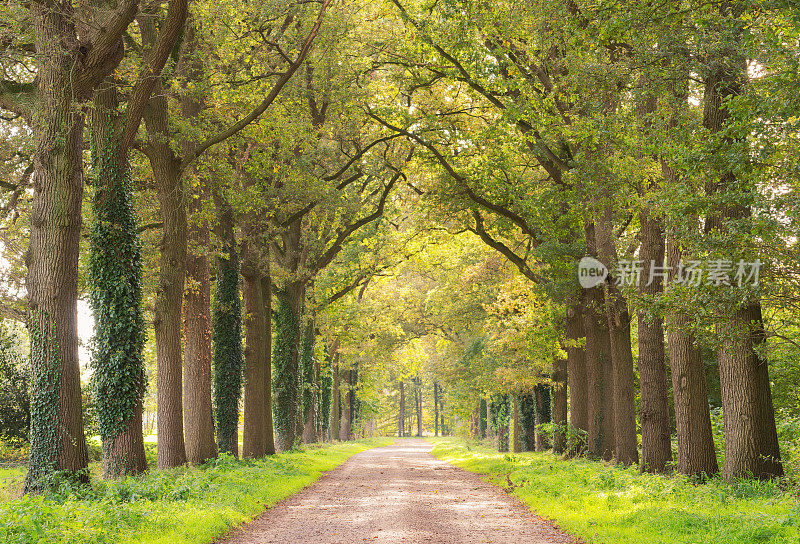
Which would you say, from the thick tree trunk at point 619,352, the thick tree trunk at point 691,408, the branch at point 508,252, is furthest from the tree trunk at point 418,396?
the thick tree trunk at point 691,408

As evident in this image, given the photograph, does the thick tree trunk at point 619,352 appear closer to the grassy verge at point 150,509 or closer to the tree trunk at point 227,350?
the grassy verge at point 150,509

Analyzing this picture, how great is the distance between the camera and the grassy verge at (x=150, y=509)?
6.97 meters

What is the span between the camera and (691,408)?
1180 cm

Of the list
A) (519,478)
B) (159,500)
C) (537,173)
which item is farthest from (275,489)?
(537,173)

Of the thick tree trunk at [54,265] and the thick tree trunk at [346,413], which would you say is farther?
the thick tree trunk at [346,413]

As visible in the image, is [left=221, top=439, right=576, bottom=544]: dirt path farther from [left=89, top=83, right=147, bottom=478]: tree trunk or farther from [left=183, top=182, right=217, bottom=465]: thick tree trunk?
[left=89, top=83, right=147, bottom=478]: tree trunk

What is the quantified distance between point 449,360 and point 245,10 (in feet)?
79.6

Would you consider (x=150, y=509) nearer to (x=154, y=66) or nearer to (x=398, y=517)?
(x=398, y=517)

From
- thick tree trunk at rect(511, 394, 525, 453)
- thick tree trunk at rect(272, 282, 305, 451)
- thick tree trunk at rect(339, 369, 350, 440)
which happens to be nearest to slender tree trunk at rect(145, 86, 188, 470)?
thick tree trunk at rect(272, 282, 305, 451)

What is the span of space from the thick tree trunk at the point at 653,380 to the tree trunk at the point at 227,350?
11.3 meters

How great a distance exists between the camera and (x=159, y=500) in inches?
389

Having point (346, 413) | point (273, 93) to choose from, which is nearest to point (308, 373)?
point (273, 93)

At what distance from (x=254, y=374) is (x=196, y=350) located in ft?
13.5

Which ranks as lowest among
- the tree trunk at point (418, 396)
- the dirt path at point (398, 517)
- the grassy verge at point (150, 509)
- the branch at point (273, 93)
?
the tree trunk at point (418, 396)
